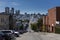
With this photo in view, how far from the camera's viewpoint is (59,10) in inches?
3401

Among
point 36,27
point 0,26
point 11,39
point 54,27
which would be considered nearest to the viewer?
point 11,39

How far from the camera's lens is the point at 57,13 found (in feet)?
285

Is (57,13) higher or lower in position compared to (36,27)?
higher

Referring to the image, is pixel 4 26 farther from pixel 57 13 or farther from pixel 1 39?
pixel 1 39

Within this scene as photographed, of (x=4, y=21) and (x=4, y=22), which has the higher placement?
(x=4, y=21)

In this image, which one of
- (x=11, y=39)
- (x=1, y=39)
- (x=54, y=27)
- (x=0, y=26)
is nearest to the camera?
(x=1, y=39)

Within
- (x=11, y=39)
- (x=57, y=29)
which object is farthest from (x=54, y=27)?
(x=11, y=39)

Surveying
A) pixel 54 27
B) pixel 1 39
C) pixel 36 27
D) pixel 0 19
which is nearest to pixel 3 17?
pixel 0 19

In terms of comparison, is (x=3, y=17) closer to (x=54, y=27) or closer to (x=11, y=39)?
(x=54, y=27)

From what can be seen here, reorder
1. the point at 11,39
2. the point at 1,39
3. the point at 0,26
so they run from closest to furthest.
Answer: the point at 1,39 < the point at 11,39 < the point at 0,26

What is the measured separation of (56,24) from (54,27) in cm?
230

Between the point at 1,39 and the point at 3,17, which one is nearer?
the point at 1,39

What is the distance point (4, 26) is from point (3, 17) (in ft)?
13.0

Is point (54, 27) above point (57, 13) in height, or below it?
below
